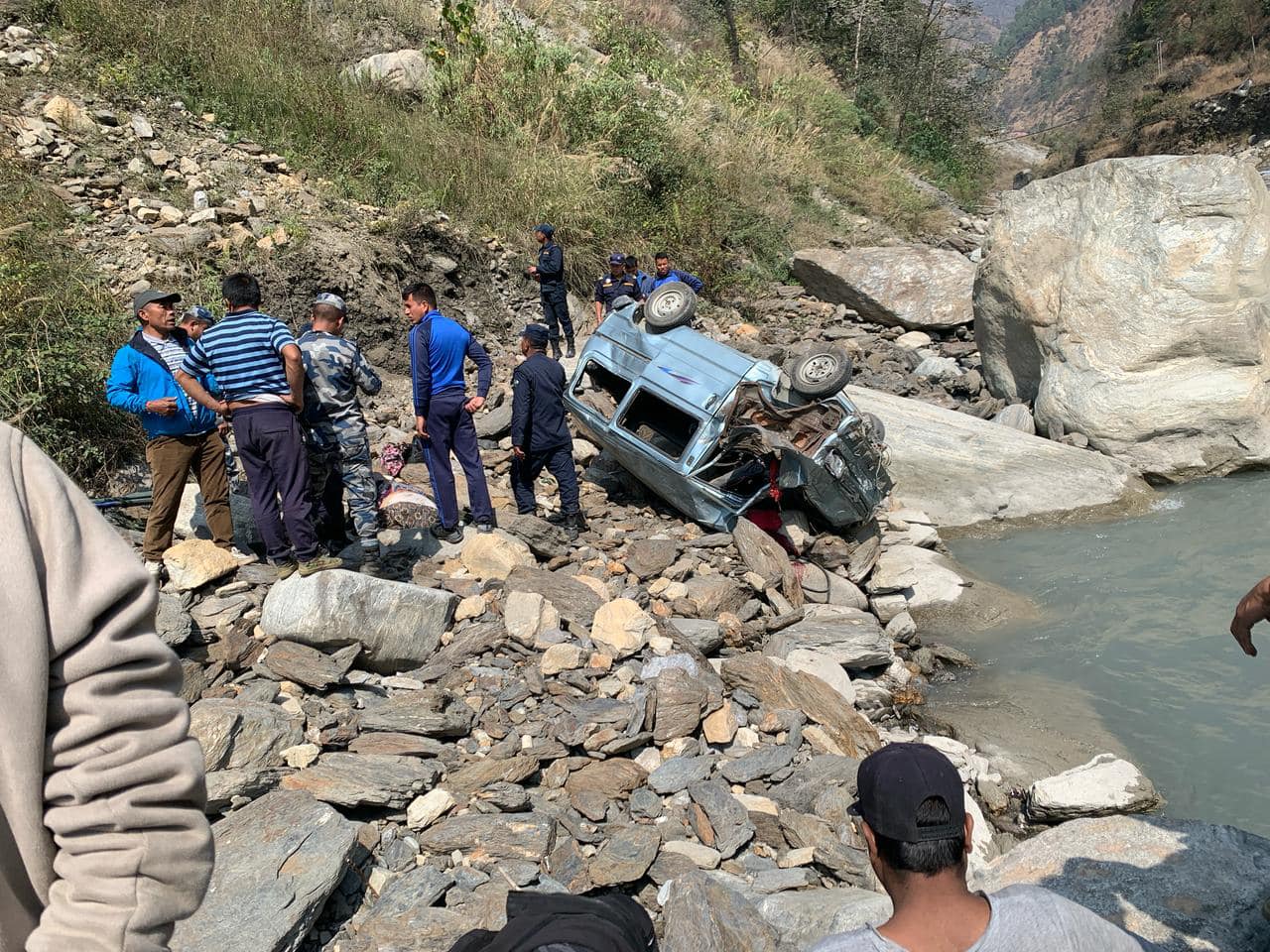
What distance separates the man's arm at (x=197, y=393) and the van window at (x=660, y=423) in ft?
11.3

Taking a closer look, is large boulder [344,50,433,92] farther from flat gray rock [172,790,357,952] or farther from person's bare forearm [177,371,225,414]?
flat gray rock [172,790,357,952]

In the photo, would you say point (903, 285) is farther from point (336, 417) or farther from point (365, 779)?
point (365, 779)

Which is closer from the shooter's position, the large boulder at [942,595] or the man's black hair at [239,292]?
the man's black hair at [239,292]

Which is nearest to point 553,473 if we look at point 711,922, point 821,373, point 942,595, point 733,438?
point 733,438

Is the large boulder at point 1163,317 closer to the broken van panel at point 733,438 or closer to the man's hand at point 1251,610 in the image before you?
the broken van panel at point 733,438

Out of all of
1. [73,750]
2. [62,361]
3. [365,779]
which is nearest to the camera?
[73,750]

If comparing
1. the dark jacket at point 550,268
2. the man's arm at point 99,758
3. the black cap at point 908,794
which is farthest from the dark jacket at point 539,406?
the man's arm at point 99,758

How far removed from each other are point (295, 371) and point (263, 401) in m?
0.26

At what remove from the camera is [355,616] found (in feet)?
15.1

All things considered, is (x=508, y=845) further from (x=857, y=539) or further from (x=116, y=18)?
(x=116, y=18)

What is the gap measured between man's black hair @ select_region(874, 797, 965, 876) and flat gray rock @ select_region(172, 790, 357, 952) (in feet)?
7.12

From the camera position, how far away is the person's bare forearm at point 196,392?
490 centimetres

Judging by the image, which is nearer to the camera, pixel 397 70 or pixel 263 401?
pixel 263 401

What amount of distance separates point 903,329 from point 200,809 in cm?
1294
